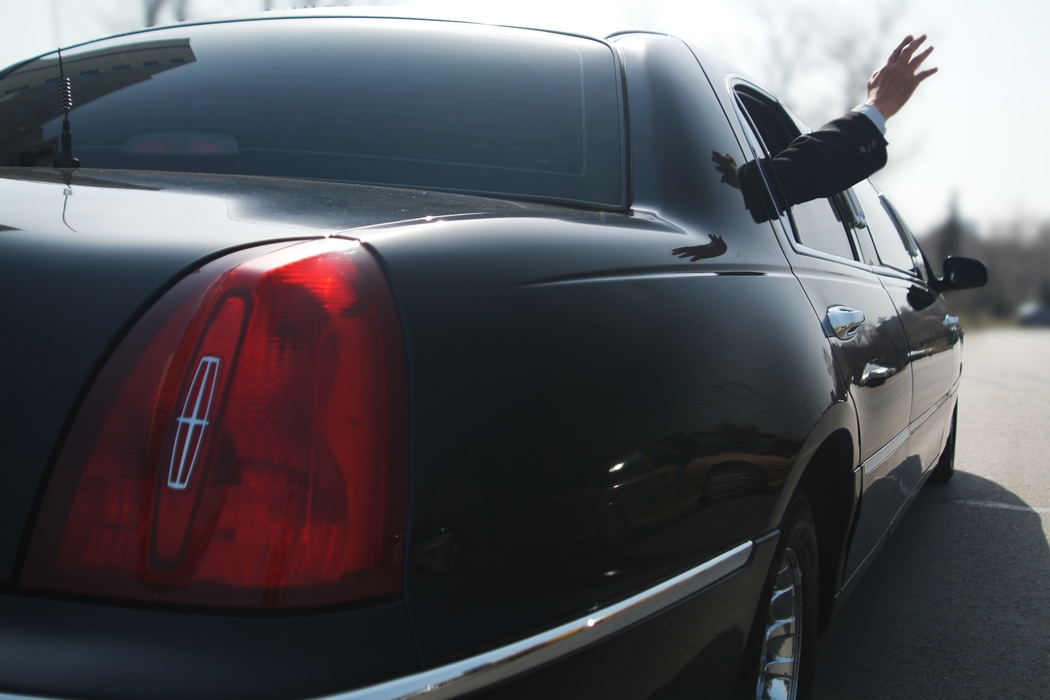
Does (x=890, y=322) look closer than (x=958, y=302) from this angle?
Yes

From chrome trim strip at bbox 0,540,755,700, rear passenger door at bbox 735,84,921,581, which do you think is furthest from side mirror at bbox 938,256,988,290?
chrome trim strip at bbox 0,540,755,700

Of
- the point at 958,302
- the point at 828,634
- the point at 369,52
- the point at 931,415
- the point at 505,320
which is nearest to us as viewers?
the point at 505,320

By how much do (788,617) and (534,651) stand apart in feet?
3.53

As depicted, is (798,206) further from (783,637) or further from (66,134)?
(66,134)

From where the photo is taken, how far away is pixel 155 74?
2211 millimetres

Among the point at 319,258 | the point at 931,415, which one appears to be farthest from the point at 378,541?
the point at 931,415

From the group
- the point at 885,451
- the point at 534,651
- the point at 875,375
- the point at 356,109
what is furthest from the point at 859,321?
the point at 534,651

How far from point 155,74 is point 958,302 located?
192ft

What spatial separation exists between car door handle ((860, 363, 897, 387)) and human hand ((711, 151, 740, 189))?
61 centimetres

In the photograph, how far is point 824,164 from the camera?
2277mm

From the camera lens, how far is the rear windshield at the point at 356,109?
6.16 ft

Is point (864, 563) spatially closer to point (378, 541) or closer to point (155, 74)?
point (378, 541)

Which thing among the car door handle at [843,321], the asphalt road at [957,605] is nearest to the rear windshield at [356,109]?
the car door handle at [843,321]

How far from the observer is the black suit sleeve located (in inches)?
89.5
